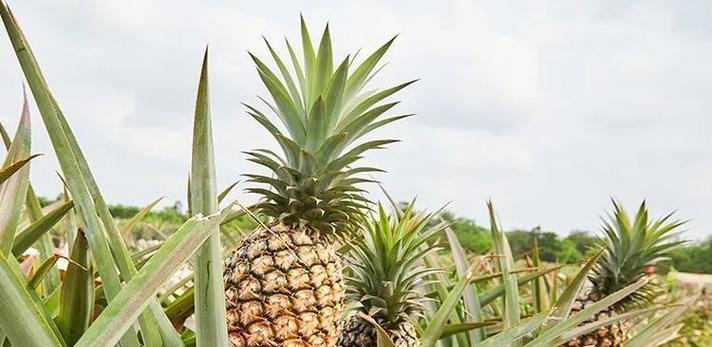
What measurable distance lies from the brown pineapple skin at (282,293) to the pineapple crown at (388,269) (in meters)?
0.29

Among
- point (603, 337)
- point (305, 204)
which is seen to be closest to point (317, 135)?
point (305, 204)

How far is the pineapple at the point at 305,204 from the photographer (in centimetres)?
135

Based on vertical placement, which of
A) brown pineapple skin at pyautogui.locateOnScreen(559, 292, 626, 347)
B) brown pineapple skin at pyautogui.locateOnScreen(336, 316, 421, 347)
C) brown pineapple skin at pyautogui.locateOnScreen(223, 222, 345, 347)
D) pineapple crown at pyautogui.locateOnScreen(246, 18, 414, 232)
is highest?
pineapple crown at pyautogui.locateOnScreen(246, 18, 414, 232)

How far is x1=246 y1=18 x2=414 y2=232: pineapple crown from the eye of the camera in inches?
57.2

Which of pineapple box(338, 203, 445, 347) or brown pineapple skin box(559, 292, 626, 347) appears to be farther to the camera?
brown pineapple skin box(559, 292, 626, 347)

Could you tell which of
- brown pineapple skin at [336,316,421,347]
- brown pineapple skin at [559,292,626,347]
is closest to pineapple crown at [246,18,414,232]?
brown pineapple skin at [336,316,421,347]

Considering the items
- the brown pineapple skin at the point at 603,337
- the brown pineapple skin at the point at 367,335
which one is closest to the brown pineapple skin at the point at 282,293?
the brown pineapple skin at the point at 367,335

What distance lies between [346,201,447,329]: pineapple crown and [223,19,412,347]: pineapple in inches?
7.2

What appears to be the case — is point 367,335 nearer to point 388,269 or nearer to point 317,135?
point 388,269

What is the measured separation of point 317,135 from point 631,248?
1598 millimetres

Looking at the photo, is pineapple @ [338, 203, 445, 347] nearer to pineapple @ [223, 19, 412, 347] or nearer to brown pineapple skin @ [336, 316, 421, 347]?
brown pineapple skin @ [336, 316, 421, 347]

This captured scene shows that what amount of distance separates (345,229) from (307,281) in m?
0.21

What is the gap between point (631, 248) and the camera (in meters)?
2.58

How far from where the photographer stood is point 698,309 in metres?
8.31
